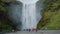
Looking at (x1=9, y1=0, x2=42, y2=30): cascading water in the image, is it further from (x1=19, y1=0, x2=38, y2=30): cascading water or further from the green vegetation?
the green vegetation

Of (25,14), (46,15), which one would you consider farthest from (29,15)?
(46,15)

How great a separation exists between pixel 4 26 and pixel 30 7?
2.71 m

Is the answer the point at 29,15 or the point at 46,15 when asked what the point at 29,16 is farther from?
the point at 46,15

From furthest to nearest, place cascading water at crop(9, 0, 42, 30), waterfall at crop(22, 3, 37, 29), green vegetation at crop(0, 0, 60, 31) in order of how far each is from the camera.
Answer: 1. waterfall at crop(22, 3, 37, 29)
2. cascading water at crop(9, 0, 42, 30)
3. green vegetation at crop(0, 0, 60, 31)

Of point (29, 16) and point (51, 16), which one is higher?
point (51, 16)

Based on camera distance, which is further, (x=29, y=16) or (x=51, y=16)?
(x=29, y=16)

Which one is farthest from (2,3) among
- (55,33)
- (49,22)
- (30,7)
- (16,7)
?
(55,33)

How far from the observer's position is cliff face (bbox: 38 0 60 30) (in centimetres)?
1320

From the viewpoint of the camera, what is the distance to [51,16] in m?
14.2

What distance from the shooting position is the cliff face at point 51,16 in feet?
43.3

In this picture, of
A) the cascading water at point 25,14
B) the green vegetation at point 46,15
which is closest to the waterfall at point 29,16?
the cascading water at point 25,14

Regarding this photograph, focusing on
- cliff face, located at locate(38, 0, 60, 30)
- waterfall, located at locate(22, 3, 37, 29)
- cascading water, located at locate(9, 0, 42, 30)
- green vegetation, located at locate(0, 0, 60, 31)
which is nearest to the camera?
cliff face, located at locate(38, 0, 60, 30)

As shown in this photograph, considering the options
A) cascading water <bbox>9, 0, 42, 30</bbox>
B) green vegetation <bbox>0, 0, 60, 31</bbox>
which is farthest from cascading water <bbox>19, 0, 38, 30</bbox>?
green vegetation <bbox>0, 0, 60, 31</bbox>

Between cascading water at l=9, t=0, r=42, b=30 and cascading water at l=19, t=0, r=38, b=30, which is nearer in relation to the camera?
cascading water at l=9, t=0, r=42, b=30
